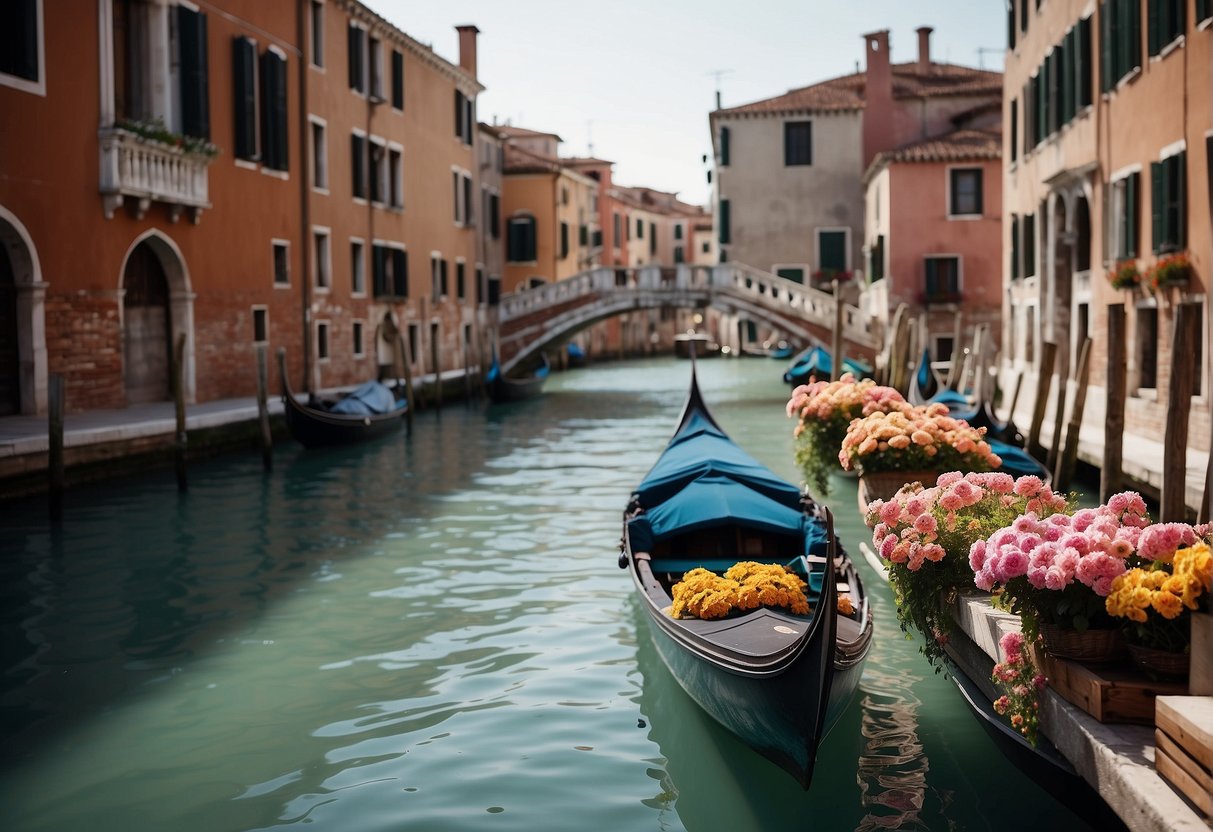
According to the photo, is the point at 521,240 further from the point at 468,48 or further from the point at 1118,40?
the point at 1118,40

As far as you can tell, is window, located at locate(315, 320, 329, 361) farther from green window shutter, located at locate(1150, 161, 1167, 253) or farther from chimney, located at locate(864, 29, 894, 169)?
chimney, located at locate(864, 29, 894, 169)

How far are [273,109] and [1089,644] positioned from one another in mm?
13198

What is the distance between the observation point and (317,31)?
1648cm

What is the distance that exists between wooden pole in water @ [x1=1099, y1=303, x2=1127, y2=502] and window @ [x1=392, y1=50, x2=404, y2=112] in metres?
14.3

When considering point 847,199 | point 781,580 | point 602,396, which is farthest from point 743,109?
point 781,580

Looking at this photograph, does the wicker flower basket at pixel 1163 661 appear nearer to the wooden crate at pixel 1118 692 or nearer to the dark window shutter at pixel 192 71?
the wooden crate at pixel 1118 692

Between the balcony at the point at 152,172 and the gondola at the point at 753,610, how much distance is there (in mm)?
6499

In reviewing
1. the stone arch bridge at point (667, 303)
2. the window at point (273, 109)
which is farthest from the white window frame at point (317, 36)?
the stone arch bridge at point (667, 303)

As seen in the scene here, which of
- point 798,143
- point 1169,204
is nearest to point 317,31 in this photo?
point 1169,204

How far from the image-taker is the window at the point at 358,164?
17706 millimetres

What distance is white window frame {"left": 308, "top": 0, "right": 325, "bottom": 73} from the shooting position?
1636 cm

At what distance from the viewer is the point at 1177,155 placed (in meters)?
8.97

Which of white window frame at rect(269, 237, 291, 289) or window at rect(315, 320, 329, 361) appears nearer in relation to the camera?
white window frame at rect(269, 237, 291, 289)

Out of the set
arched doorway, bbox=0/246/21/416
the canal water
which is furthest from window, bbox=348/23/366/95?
the canal water
